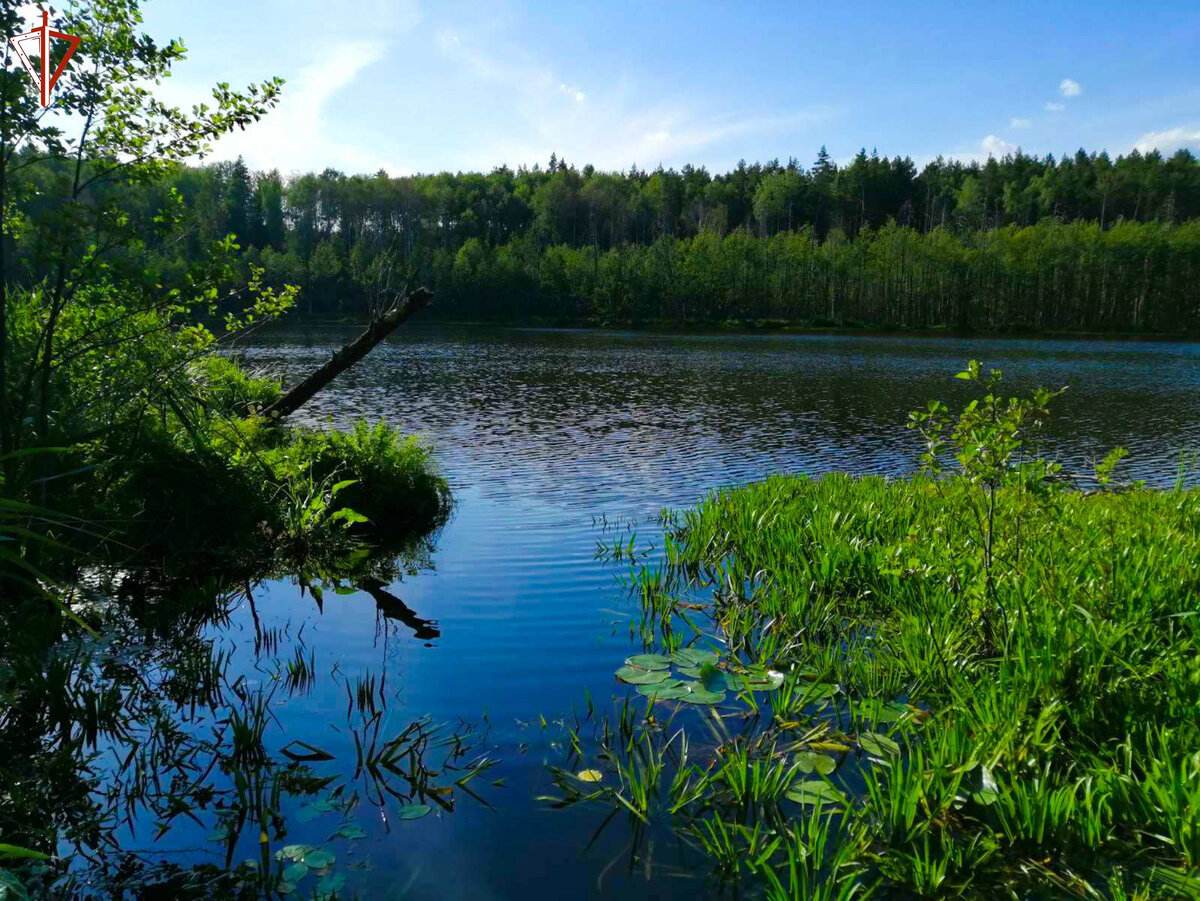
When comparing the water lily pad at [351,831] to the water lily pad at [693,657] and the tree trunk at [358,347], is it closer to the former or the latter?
the water lily pad at [693,657]

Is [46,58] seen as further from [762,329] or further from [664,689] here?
[762,329]

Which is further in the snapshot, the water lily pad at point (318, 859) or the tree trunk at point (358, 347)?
the tree trunk at point (358, 347)

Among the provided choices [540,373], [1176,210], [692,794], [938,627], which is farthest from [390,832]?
[1176,210]

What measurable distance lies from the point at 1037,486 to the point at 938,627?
5.19 feet

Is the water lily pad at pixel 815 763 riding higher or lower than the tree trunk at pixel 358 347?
lower

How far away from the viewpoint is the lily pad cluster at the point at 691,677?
21.4 ft

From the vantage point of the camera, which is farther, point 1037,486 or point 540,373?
point 540,373

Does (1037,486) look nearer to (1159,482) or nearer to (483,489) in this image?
(483,489)

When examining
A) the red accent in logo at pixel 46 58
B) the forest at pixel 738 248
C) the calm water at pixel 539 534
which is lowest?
the calm water at pixel 539 534

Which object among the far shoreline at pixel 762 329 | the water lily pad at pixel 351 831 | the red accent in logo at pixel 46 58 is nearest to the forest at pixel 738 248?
the far shoreline at pixel 762 329

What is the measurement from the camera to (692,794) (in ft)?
16.4

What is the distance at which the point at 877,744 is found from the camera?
541 centimetres

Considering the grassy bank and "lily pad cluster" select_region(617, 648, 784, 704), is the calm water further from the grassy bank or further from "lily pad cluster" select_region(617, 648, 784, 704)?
the grassy bank

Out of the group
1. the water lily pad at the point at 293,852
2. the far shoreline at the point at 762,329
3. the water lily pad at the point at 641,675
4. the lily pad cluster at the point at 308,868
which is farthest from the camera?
the far shoreline at the point at 762,329
